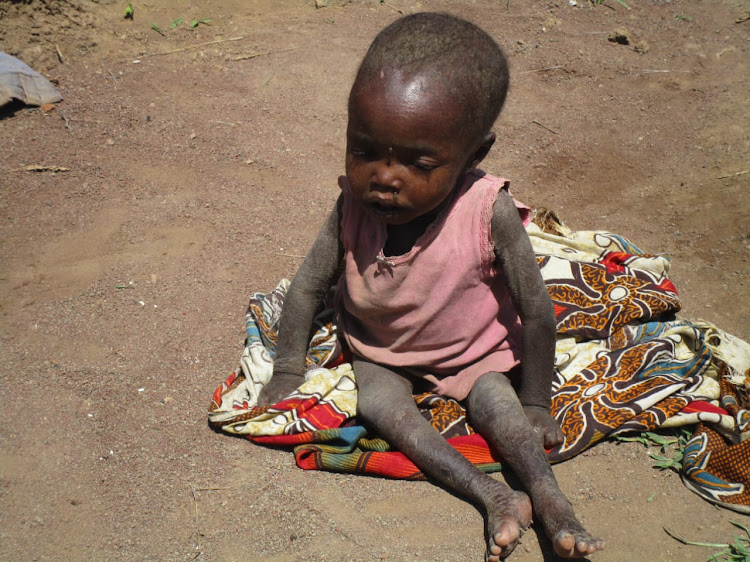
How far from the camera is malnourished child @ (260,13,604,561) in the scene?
2.06 meters

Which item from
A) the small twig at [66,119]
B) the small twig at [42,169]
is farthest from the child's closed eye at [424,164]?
the small twig at [66,119]

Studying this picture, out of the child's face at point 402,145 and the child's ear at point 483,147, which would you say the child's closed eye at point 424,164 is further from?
the child's ear at point 483,147

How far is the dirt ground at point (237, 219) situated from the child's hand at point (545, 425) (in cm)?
14

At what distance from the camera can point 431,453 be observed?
2.38 metres

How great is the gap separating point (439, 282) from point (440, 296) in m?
0.05

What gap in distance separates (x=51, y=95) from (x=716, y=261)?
14.0 feet

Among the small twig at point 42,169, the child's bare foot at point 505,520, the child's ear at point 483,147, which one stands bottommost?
the small twig at point 42,169

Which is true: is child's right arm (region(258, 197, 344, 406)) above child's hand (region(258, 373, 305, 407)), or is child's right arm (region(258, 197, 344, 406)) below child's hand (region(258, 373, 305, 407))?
above

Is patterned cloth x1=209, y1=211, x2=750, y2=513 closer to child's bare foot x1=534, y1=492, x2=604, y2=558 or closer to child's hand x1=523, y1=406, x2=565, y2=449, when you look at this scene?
child's hand x1=523, y1=406, x2=565, y2=449

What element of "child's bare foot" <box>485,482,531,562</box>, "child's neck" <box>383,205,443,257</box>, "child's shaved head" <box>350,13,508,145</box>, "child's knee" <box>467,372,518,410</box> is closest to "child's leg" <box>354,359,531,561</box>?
"child's bare foot" <box>485,482,531,562</box>

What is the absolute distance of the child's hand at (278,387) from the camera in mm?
2744

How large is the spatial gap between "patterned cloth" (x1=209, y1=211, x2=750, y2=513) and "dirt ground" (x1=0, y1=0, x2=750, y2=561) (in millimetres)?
97

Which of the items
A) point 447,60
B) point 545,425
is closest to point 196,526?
point 545,425

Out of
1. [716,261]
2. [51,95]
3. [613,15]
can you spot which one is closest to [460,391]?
[716,261]
